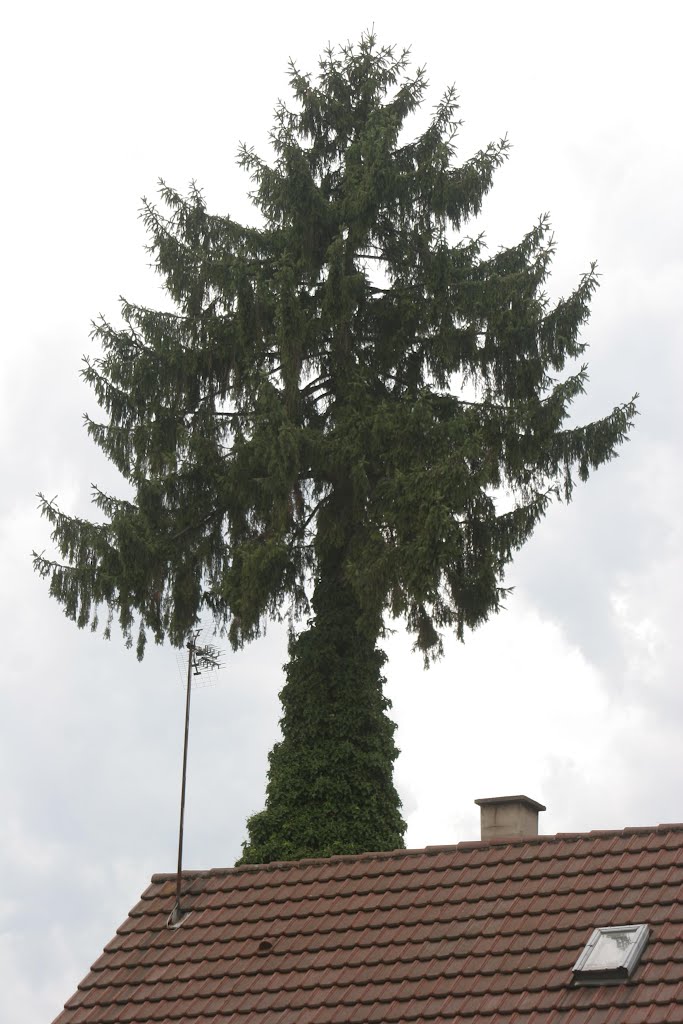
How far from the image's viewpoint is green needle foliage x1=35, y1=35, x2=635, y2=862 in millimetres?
20922

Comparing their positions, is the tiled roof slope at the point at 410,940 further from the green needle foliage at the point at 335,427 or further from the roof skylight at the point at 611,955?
the green needle foliage at the point at 335,427

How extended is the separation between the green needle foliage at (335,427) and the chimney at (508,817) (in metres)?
5.68

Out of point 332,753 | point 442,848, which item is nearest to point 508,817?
point 442,848

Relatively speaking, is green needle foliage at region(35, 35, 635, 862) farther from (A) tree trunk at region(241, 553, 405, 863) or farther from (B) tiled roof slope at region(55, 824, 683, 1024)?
(B) tiled roof slope at region(55, 824, 683, 1024)

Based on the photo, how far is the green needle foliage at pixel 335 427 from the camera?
2092cm

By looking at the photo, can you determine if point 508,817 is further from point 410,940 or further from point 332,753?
point 332,753

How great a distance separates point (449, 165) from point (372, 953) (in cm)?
1474

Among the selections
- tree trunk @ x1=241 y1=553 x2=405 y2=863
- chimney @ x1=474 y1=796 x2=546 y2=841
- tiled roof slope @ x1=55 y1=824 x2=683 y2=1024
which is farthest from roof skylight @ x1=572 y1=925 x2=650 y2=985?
tree trunk @ x1=241 y1=553 x2=405 y2=863

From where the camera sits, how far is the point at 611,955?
38.2 feet

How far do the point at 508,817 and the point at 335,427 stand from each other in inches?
362

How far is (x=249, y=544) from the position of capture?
72.5 feet

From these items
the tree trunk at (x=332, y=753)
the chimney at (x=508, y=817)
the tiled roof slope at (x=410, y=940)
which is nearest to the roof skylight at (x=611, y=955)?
the tiled roof slope at (x=410, y=940)

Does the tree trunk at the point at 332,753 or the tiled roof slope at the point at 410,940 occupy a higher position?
the tree trunk at the point at 332,753

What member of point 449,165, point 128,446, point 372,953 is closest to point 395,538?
point 128,446
